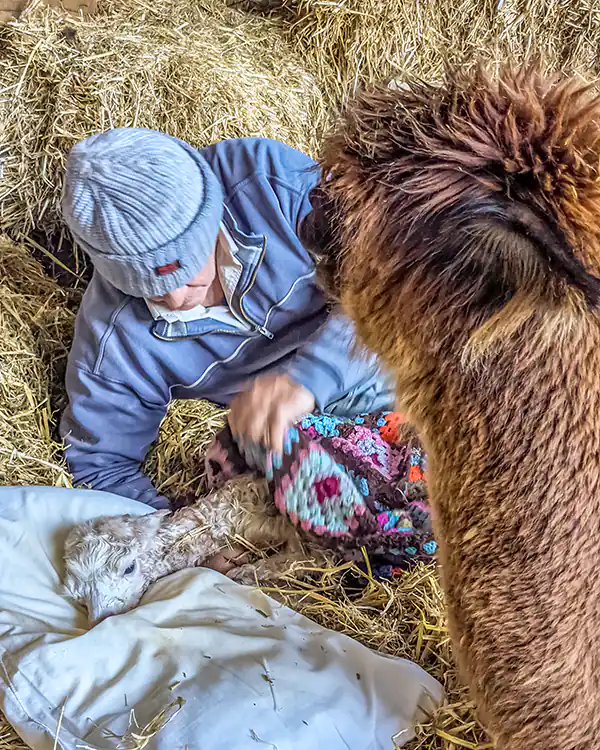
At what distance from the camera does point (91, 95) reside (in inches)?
77.8

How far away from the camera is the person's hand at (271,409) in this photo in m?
1.40

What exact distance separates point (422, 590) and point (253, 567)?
0.41m

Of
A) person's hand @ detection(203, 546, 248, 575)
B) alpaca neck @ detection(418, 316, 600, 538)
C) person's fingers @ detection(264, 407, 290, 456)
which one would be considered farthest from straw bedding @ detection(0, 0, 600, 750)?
alpaca neck @ detection(418, 316, 600, 538)

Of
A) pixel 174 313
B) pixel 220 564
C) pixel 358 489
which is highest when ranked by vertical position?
pixel 174 313

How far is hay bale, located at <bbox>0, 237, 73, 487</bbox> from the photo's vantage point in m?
1.68

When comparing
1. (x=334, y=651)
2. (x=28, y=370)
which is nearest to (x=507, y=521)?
(x=334, y=651)

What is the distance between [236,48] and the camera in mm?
2271

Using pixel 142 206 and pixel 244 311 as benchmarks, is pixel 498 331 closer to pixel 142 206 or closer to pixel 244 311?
Answer: pixel 142 206

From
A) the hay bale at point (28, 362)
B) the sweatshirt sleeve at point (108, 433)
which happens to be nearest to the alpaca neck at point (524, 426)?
the sweatshirt sleeve at point (108, 433)

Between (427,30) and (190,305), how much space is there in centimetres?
152

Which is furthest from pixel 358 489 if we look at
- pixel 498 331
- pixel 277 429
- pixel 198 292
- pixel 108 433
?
pixel 498 331

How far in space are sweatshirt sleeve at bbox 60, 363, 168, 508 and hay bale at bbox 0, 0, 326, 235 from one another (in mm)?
731

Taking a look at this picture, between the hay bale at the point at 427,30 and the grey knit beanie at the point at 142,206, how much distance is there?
3.81ft

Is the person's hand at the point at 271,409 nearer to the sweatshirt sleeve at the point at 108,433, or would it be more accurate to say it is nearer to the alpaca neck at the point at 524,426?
the sweatshirt sleeve at the point at 108,433
